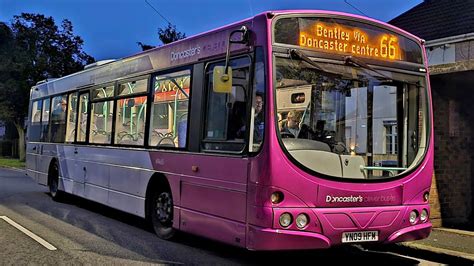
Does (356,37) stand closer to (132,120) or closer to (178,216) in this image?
(178,216)

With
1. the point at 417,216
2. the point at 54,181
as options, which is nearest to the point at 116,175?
the point at 54,181

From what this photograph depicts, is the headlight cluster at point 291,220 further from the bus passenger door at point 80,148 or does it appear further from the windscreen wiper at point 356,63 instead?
the bus passenger door at point 80,148

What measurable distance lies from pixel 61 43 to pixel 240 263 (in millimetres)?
30539

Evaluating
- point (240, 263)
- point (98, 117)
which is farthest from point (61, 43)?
point (240, 263)

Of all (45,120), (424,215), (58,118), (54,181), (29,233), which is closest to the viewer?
(424,215)

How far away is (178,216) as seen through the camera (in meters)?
7.58

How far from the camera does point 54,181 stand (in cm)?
1351

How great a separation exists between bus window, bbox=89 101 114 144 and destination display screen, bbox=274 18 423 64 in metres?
5.02

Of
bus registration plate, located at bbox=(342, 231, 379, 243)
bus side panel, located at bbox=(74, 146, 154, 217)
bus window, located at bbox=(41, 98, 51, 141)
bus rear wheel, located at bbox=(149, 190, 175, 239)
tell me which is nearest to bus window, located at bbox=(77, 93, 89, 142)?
bus side panel, located at bbox=(74, 146, 154, 217)

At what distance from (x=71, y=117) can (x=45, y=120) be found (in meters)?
2.25

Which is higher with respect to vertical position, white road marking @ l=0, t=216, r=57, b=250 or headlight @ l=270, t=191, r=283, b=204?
headlight @ l=270, t=191, r=283, b=204

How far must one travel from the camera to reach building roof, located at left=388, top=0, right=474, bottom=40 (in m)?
15.8

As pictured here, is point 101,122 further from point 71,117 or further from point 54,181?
point 54,181

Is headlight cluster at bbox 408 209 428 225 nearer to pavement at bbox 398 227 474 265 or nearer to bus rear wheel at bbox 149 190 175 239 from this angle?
pavement at bbox 398 227 474 265
